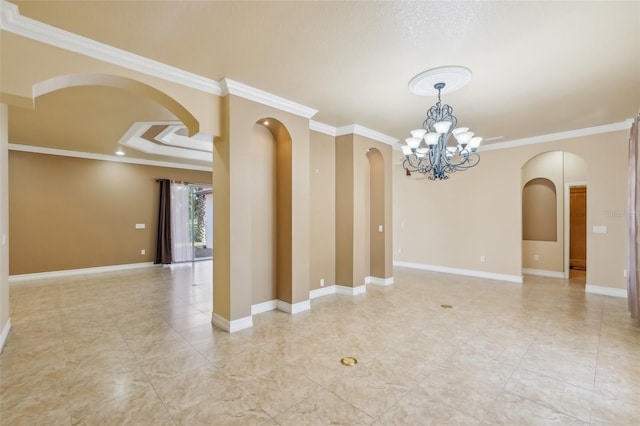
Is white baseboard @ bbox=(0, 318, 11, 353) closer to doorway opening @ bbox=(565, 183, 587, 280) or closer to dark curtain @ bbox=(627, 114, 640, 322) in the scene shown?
dark curtain @ bbox=(627, 114, 640, 322)

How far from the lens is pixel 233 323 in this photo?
3.53m

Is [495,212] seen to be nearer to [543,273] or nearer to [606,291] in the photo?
[543,273]

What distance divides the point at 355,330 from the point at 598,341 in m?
2.73

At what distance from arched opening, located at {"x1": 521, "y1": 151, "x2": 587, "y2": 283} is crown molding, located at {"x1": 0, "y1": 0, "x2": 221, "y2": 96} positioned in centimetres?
682

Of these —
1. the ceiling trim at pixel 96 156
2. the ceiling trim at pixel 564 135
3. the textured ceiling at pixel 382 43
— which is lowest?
the ceiling trim at pixel 96 156

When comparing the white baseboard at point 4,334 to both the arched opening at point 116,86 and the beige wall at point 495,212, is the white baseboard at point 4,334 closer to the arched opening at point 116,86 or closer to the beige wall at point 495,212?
the arched opening at point 116,86

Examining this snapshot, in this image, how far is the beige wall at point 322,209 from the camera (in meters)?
4.95

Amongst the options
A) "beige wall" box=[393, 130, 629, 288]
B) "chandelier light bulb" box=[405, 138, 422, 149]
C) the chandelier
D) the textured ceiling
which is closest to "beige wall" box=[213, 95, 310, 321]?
the textured ceiling

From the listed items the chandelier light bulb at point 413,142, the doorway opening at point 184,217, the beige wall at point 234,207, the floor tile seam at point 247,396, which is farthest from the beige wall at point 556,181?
the doorway opening at point 184,217

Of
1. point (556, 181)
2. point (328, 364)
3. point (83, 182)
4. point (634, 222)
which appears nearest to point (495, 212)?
point (556, 181)

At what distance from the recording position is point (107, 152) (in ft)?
22.7

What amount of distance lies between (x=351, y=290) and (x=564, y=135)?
504cm

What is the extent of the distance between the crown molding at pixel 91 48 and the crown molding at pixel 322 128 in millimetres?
1811

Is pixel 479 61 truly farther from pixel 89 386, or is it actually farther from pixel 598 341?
pixel 89 386
